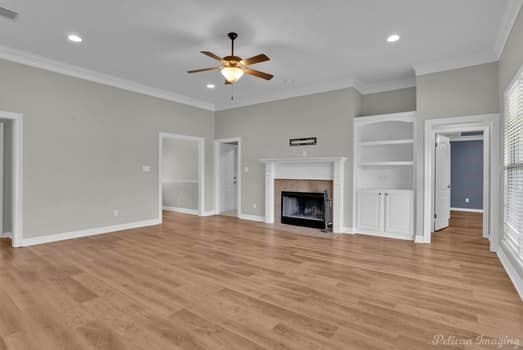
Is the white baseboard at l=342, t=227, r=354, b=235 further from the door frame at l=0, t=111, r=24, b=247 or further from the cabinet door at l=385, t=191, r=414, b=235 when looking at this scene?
the door frame at l=0, t=111, r=24, b=247

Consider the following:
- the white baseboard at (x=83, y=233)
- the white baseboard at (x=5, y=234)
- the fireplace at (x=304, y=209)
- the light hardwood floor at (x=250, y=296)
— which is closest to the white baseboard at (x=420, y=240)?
the light hardwood floor at (x=250, y=296)

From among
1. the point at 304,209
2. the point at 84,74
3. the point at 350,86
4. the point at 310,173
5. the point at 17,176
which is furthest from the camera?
the point at 304,209

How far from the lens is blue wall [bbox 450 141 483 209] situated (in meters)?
8.36

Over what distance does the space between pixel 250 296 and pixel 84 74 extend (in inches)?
199

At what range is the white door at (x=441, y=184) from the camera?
5.76 meters

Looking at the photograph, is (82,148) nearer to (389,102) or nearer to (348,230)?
(348,230)

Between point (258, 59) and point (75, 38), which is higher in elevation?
point (75, 38)

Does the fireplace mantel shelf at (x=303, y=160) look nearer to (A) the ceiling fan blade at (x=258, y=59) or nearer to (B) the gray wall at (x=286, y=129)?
(B) the gray wall at (x=286, y=129)

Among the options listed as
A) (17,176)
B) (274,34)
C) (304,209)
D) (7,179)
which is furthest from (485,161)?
(7,179)

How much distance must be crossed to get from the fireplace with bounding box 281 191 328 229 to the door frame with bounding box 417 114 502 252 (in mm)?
1869

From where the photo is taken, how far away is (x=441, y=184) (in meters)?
6.03

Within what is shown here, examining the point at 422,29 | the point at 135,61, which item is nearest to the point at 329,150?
the point at 422,29

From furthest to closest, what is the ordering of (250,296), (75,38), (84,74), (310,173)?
(310,173) → (84,74) → (75,38) → (250,296)

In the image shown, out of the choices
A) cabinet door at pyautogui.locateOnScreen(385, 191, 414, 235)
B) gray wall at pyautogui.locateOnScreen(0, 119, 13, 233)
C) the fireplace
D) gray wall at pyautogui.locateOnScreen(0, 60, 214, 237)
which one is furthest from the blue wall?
gray wall at pyautogui.locateOnScreen(0, 119, 13, 233)
